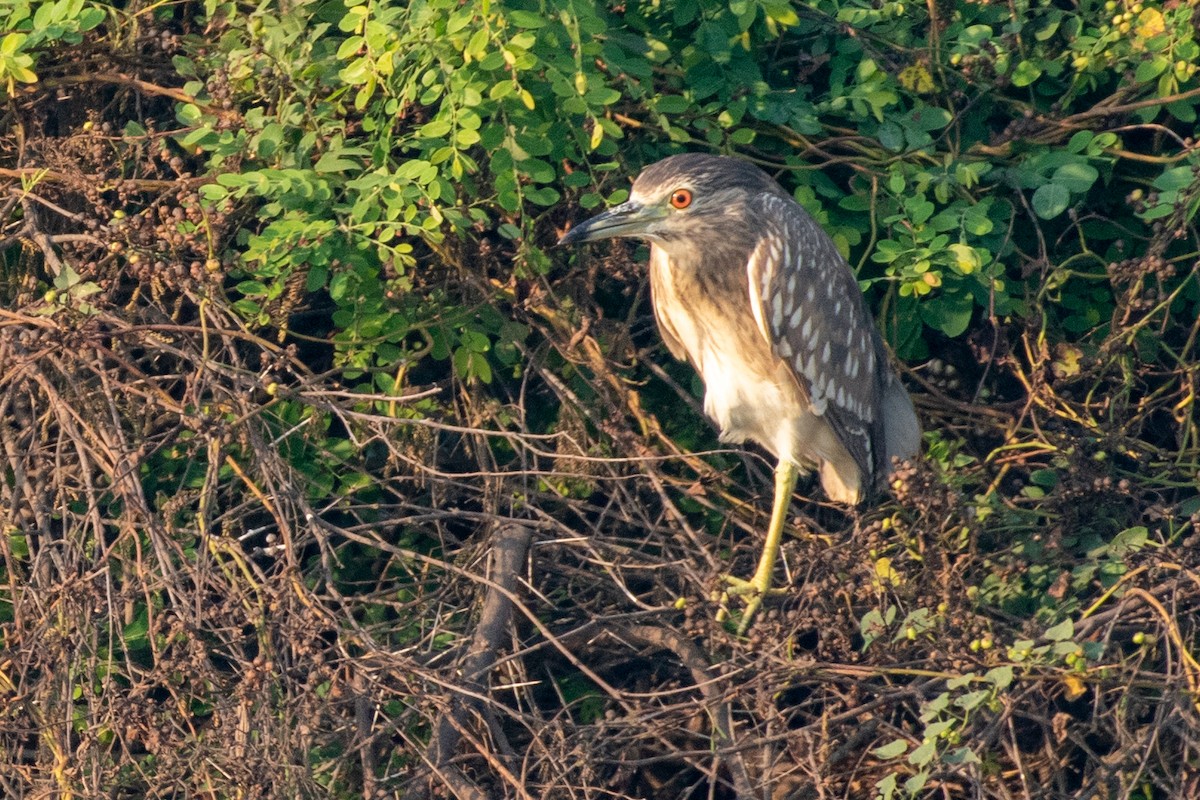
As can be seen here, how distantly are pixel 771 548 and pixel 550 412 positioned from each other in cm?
64

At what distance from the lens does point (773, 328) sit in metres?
3.53

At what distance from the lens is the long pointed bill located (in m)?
3.26

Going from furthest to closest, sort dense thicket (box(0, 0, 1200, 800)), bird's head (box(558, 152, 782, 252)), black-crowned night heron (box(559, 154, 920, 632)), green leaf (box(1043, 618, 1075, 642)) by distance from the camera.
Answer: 1. black-crowned night heron (box(559, 154, 920, 632))
2. bird's head (box(558, 152, 782, 252))
3. dense thicket (box(0, 0, 1200, 800))
4. green leaf (box(1043, 618, 1075, 642))

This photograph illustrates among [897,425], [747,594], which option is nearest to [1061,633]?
[747,594]

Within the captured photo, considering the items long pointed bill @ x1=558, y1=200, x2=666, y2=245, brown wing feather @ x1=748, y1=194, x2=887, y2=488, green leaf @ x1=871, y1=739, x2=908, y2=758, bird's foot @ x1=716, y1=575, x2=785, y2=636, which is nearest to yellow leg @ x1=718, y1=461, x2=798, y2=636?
bird's foot @ x1=716, y1=575, x2=785, y2=636

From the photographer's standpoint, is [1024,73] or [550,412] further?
[550,412]

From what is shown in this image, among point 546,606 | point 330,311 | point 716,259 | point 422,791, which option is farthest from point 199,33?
point 422,791

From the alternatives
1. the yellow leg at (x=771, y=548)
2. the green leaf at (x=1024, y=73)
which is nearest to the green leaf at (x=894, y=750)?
the yellow leg at (x=771, y=548)

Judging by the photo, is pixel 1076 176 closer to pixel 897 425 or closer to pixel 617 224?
pixel 897 425

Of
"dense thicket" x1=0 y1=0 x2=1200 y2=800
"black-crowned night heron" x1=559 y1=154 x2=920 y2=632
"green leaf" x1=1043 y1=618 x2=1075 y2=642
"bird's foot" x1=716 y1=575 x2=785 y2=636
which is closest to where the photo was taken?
"green leaf" x1=1043 y1=618 x2=1075 y2=642

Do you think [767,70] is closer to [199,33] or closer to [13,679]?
[199,33]

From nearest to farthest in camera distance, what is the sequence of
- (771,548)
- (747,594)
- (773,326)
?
(747,594) → (771,548) → (773,326)

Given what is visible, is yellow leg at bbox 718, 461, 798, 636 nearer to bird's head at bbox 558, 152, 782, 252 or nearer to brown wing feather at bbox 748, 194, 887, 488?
brown wing feather at bbox 748, 194, 887, 488

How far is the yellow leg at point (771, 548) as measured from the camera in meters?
3.25
